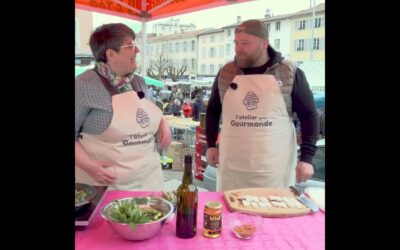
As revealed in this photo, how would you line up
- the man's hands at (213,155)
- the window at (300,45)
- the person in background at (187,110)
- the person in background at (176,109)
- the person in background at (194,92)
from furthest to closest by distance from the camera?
1. the window at (300,45)
2. the person in background at (194,92)
3. the person in background at (176,109)
4. the person in background at (187,110)
5. the man's hands at (213,155)

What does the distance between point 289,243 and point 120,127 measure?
0.73m

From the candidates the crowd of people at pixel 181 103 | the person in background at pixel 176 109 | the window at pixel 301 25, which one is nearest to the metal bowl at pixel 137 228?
the crowd of people at pixel 181 103

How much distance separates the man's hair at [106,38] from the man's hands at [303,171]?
95cm

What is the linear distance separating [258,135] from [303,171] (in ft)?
0.87

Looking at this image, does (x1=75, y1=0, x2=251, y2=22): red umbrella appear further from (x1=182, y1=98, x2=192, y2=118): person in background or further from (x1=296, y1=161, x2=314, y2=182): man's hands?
(x1=182, y1=98, x2=192, y2=118): person in background

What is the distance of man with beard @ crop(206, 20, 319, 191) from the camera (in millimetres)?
1636

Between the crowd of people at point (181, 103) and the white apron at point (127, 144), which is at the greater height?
the crowd of people at point (181, 103)

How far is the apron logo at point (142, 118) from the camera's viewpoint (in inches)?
53.5

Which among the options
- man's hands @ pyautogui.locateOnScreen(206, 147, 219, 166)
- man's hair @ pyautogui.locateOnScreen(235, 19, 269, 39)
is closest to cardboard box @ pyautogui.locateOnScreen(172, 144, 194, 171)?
man's hands @ pyautogui.locateOnScreen(206, 147, 219, 166)

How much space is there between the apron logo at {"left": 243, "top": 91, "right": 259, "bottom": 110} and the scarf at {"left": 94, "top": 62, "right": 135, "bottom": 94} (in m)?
0.57

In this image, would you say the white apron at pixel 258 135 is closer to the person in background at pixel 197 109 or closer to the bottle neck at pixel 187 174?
the bottle neck at pixel 187 174
